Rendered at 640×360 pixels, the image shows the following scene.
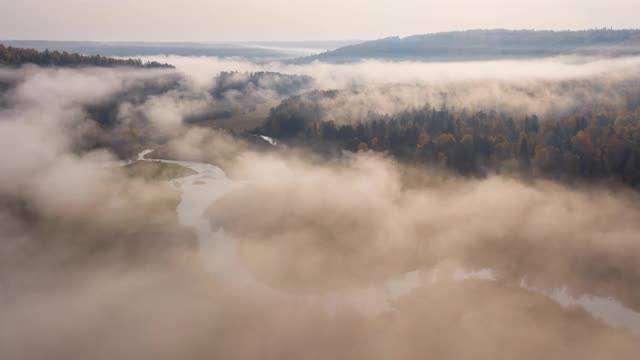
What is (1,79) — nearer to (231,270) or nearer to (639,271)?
(231,270)

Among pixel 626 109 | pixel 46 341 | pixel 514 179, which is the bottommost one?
pixel 46 341

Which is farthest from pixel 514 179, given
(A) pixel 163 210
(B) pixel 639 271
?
(A) pixel 163 210

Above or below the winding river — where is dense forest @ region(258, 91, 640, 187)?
above

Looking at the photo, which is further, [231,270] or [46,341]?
[231,270]

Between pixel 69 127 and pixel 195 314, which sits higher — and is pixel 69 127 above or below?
above

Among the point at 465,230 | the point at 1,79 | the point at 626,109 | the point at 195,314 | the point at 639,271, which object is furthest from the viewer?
the point at 1,79

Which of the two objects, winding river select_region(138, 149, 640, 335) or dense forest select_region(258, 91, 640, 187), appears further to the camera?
dense forest select_region(258, 91, 640, 187)

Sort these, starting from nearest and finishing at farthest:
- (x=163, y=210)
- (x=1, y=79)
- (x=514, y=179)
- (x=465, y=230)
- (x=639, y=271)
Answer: (x=639, y=271) → (x=465, y=230) → (x=163, y=210) → (x=514, y=179) → (x=1, y=79)
